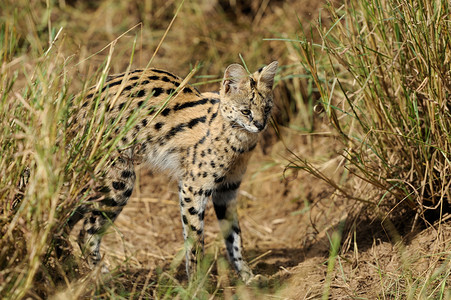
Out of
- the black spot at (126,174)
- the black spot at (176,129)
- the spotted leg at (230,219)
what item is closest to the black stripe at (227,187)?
the spotted leg at (230,219)

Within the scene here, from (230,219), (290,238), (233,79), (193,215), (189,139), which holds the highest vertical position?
(233,79)

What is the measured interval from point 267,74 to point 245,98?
0.24m

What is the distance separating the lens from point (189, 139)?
4266mm

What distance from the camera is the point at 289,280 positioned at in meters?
4.23

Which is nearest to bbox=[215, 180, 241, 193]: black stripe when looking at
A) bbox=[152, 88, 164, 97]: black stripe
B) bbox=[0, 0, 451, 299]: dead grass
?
bbox=[0, 0, 451, 299]: dead grass

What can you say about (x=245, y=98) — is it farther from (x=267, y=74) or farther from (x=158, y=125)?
(x=158, y=125)

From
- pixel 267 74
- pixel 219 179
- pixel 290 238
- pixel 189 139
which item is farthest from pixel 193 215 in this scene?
pixel 290 238

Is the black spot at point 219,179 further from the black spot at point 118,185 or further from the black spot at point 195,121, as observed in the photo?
the black spot at point 118,185

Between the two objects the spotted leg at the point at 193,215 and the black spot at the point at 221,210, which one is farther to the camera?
the black spot at the point at 221,210

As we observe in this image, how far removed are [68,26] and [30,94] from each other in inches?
132

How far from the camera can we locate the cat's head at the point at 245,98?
4.02 metres

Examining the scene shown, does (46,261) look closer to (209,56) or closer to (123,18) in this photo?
(209,56)

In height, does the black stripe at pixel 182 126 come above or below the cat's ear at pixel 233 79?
below

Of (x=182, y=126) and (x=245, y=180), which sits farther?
(x=245, y=180)
